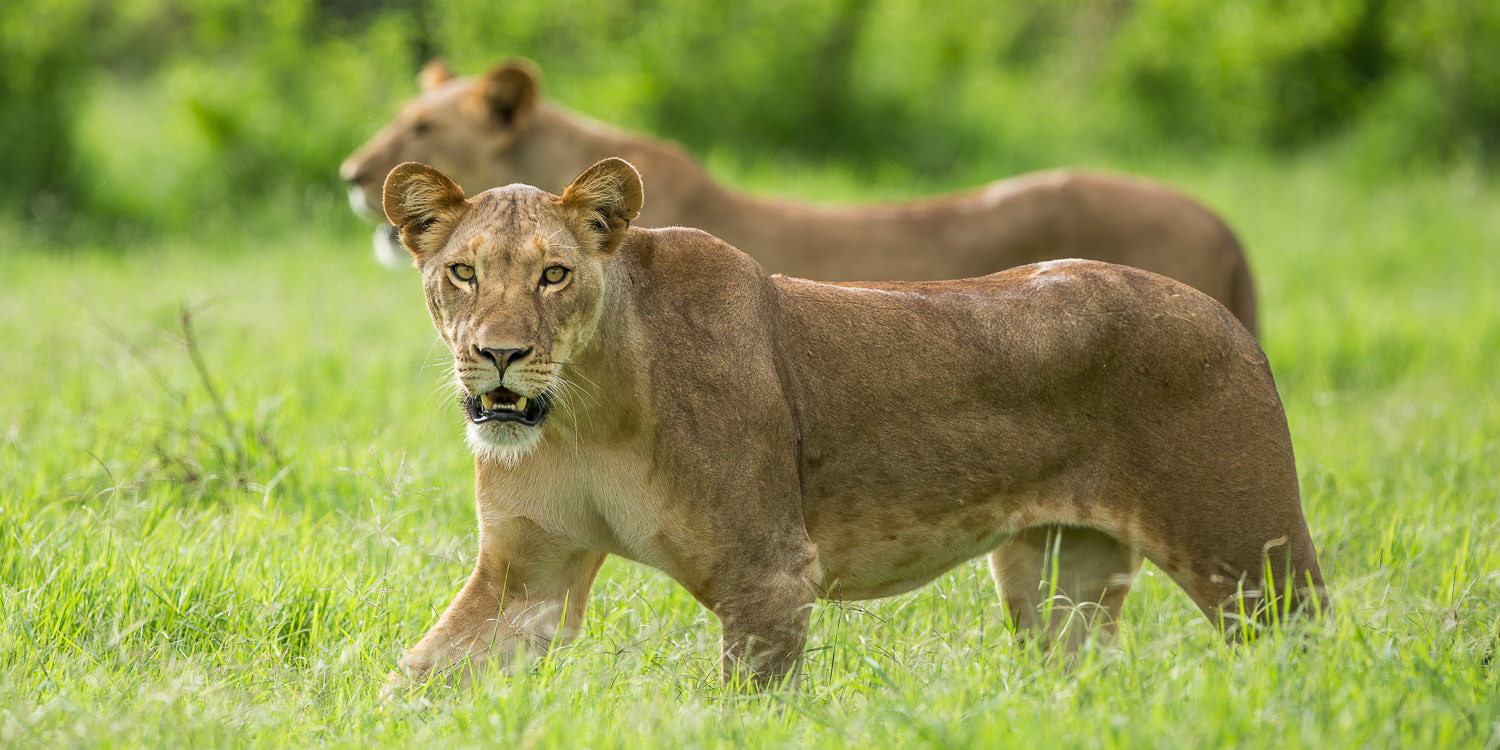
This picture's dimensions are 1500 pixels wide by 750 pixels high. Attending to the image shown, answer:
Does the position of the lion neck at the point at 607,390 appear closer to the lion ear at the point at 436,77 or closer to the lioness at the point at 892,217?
the lioness at the point at 892,217

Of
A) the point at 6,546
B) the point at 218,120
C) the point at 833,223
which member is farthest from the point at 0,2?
the point at 6,546

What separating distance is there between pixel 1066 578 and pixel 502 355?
1.80 meters

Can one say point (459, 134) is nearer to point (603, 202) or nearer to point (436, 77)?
point (436, 77)

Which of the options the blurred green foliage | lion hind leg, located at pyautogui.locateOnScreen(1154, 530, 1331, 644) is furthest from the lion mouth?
the blurred green foliage

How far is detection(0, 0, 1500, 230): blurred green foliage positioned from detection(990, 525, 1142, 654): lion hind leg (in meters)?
8.62

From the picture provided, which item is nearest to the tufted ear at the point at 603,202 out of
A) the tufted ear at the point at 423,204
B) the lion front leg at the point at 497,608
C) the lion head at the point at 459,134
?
the tufted ear at the point at 423,204

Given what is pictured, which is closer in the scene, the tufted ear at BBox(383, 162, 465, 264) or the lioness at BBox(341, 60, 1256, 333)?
the tufted ear at BBox(383, 162, 465, 264)

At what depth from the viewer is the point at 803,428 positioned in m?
3.70

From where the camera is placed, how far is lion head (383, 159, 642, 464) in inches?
128

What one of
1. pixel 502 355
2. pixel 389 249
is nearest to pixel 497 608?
pixel 502 355

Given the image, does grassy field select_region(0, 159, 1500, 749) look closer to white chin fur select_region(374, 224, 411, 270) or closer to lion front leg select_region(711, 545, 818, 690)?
lion front leg select_region(711, 545, 818, 690)

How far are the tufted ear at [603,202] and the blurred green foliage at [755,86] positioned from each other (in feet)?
28.4

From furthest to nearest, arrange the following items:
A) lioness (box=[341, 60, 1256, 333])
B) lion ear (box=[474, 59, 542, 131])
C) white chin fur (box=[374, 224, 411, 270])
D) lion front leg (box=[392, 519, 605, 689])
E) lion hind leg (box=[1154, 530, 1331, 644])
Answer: lion ear (box=[474, 59, 542, 131])
lioness (box=[341, 60, 1256, 333])
white chin fur (box=[374, 224, 411, 270])
lion hind leg (box=[1154, 530, 1331, 644])
lion front leg (box=[392, 519, 605, 689])

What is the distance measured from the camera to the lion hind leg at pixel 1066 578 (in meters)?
4.12
